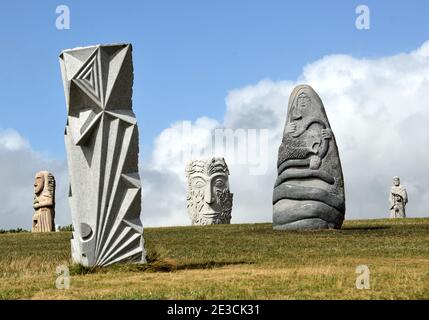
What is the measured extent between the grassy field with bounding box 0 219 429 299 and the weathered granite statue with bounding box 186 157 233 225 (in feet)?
39.5

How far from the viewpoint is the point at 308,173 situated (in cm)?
1995

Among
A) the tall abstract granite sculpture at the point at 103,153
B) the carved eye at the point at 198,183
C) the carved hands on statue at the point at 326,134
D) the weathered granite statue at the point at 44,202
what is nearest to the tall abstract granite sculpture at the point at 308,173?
the carved hands on statue at the point at 326,134

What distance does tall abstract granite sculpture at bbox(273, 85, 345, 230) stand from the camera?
1975 cm

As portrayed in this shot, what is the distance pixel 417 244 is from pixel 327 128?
218 inches

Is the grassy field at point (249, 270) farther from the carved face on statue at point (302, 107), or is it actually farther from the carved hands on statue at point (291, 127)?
the carved face on statue at point (302, 107)

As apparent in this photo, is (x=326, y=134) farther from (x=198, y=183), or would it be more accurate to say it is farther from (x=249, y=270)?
(x=198, y=183)

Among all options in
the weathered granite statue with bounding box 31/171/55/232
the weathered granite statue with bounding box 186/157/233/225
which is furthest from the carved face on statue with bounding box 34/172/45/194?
the weathered granite statue with bounding box 186/157/233/225

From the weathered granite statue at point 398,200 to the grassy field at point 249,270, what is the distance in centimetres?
1663

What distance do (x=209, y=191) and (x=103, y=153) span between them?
1936 cm

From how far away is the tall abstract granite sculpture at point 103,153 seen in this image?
37.6ft

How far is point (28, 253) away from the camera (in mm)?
16688

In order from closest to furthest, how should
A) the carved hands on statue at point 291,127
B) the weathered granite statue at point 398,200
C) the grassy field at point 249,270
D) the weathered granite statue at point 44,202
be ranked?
the grassy field at point 249,270, the carved hands on statue at point 291,127, the weathered granite statue at point 44,202, the weathered granite statue at point 398,200

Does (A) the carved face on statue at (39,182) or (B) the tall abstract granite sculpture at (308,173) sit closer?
(B) the tall abstract granite sculpture at (308,173)
